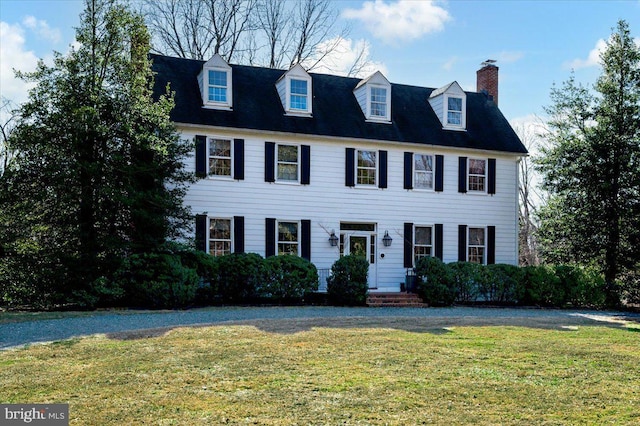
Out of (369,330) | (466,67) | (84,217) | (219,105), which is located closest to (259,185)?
(219,105)

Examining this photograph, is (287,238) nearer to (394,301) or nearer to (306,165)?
(306,165)

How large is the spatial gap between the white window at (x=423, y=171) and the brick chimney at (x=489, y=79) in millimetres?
5517

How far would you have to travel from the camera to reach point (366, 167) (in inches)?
816

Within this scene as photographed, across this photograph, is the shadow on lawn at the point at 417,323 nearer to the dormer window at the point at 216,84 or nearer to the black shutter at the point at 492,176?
the black shutter at the point at 492,176

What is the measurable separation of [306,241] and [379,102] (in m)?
5.86

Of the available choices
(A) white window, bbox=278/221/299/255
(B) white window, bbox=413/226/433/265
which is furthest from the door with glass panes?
(A) white window, bbox=278/221/299/255

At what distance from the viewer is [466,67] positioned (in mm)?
26125

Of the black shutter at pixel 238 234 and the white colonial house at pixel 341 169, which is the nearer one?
the black shutter at pixel 238 234

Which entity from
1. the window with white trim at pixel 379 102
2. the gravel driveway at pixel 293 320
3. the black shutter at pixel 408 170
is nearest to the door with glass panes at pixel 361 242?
the black shutter at pixel 408 170

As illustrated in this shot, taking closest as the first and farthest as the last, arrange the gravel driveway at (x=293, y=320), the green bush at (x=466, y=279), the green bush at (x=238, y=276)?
Answer: the gravel driveway at (x=293, y=320), the green bush at (x=238, y=276), the green bush at (x=466, y=279)

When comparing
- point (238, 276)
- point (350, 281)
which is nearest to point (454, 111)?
point (350, 281)

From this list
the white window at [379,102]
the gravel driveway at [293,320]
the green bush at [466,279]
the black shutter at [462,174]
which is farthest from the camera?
the black shutter at [462,174]

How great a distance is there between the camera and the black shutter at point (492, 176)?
72.8ft

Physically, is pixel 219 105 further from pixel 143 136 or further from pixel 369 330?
pixel 369 330
